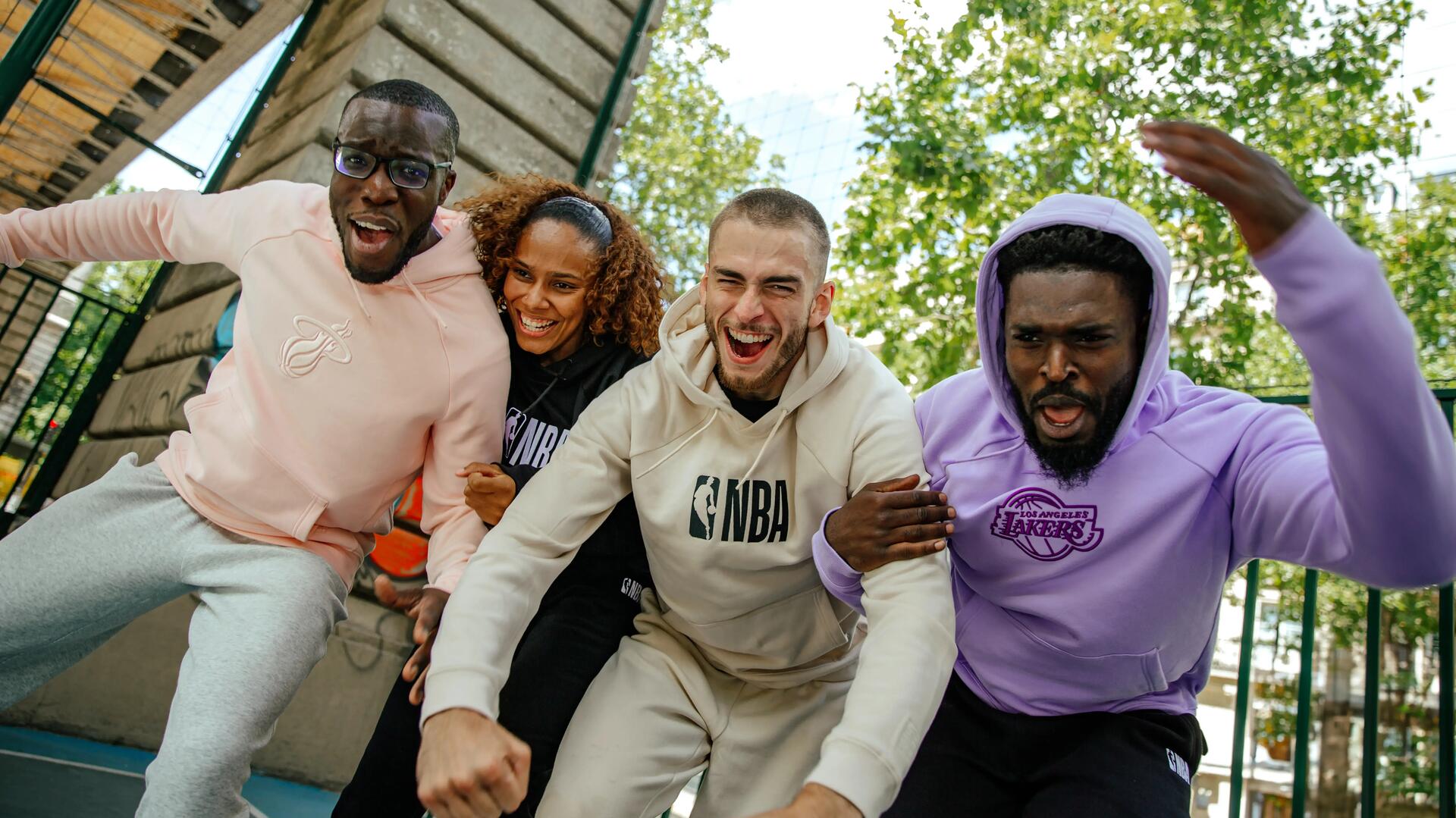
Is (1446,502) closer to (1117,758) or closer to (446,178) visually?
(1117,758)

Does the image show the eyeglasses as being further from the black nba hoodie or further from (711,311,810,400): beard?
(711,311,810,400): beard

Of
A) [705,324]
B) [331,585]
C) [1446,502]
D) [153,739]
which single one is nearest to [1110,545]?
[1446,502]

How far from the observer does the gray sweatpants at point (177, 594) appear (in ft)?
7.59

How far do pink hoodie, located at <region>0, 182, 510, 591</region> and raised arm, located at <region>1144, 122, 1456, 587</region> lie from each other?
78.5 inches

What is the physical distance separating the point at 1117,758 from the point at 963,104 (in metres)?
10.6

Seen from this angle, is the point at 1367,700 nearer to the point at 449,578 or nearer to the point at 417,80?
the point at 449,578

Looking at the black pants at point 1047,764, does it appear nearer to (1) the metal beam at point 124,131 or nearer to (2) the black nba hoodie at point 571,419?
(2) the black nba hoodie at point 571,419

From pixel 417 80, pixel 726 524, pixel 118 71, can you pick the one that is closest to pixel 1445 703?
pixel 726 524

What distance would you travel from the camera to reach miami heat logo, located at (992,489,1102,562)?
2.31 m

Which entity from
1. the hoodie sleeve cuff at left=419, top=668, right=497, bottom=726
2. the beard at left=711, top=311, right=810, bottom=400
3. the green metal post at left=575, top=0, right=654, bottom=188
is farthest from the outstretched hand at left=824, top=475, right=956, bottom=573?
the green metal post at left=575, top=0, right=654, bottom=188

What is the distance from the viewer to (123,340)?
627 centimetres

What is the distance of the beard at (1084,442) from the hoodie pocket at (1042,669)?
0.41 metres

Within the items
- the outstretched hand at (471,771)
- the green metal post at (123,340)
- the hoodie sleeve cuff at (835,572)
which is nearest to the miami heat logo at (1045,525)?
the hoodie sleeve cuff at (835,572)

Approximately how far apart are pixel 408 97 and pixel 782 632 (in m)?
1.92
